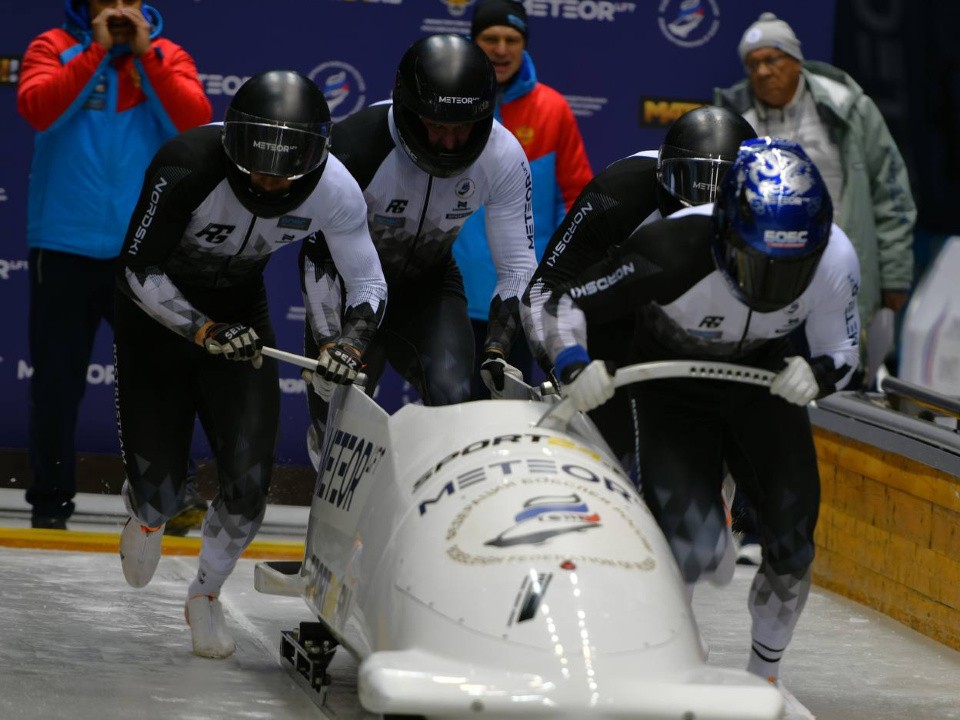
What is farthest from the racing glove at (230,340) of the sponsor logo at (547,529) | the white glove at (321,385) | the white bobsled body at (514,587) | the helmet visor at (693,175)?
the sponsor logo at (547,529)

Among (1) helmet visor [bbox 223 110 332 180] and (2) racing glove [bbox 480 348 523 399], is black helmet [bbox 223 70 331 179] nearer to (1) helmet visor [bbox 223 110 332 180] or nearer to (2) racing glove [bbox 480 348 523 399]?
(1) helmet visor [bbox 223 110 332 180]

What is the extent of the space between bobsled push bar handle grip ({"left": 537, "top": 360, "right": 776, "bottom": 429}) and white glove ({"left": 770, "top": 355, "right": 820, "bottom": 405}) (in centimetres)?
2

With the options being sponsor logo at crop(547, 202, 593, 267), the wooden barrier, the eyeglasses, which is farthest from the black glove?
the eyeglasses

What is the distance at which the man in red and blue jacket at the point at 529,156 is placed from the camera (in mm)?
6078

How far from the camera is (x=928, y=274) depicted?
758 cm

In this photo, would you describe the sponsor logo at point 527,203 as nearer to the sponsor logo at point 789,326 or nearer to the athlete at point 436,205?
the athlete at point 436,205

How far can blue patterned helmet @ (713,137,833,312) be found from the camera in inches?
142

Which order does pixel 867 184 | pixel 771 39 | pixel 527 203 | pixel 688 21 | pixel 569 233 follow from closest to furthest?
1. pixel 569 233
2. pixel 527 203
3. pixel 771 39
4. pixel 867 184
5. pixel 688 21

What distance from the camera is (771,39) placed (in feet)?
20.2

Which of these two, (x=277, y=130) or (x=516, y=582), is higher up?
(x=277, y=130)

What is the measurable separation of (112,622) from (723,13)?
3.46 metres

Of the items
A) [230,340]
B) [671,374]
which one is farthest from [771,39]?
[671,374]

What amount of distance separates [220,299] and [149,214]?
38cm

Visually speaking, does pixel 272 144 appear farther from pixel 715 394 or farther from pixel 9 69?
pixel 9 69
